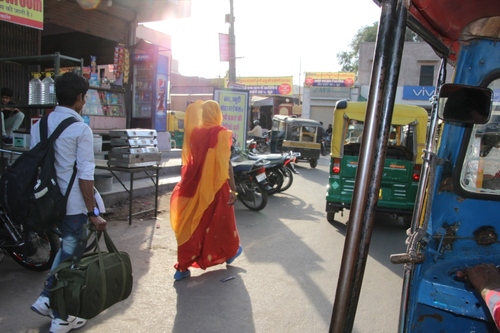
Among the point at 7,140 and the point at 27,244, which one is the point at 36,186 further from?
the point at 7,140

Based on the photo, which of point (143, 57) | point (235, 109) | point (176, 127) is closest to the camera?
point (235, 109)

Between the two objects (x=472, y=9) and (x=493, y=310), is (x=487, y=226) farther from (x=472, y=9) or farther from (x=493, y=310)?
(x=472, y=9)

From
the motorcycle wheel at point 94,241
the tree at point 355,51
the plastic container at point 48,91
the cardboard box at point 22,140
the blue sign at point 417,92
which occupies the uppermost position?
the tree at point 355,51

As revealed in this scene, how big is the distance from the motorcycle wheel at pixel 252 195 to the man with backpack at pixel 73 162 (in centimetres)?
485

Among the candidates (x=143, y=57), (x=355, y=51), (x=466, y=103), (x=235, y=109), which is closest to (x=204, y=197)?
(x=466, y=103)

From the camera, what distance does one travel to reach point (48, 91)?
5773 mm

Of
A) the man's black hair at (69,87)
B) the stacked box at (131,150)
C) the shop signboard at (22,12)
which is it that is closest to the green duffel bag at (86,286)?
the man's black hair at (69,87)

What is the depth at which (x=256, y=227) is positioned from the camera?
21.4ft

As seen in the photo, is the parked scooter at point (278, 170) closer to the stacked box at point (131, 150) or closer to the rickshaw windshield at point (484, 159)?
the stacked box at point (131, 150)

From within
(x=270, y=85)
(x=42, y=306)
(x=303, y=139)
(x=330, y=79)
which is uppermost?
(x=330, y=79)

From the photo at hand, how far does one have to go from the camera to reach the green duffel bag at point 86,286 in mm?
2582

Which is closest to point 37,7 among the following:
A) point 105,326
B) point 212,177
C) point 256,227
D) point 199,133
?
point 199,133

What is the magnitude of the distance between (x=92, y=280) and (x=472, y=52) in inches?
101

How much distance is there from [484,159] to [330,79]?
30.6 meters
